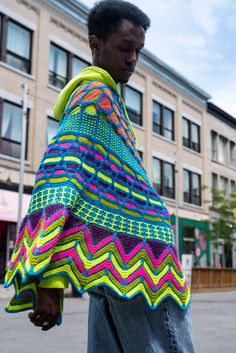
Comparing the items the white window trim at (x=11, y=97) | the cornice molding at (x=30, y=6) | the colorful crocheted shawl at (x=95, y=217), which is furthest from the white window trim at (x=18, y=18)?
the colorful crocheted shawl at (x=95, y=217)

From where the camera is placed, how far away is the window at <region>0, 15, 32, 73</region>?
18.2 meters

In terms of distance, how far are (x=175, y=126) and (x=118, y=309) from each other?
88.8 ft

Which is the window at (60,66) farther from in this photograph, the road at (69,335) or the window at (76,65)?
the road at (69,335)

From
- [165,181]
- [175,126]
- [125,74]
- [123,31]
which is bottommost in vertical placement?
[125,74]

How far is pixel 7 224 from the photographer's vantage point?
17.7 metres

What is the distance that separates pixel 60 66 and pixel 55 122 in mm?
2396

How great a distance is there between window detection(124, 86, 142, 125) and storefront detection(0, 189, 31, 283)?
30.0 ft

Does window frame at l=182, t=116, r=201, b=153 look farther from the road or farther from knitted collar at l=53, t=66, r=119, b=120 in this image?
knitted collar at l=53, t=66, r=119, b=120

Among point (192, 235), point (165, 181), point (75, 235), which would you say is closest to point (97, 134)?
point (75, 235)

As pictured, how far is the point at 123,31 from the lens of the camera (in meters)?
2.06

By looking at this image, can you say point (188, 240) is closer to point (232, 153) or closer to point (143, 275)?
point (232, 153)

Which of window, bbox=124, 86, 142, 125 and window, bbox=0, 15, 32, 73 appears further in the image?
window, bbox=124, 86, 142, 125

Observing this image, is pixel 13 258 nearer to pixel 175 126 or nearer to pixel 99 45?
pixel 99 45

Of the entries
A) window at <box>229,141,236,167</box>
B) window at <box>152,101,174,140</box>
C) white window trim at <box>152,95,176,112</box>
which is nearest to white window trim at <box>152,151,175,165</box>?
window at <box>152,101,174,140</box>
